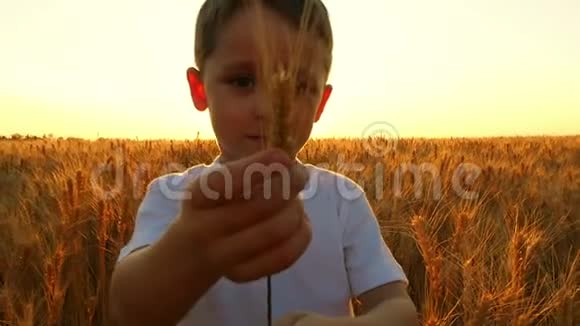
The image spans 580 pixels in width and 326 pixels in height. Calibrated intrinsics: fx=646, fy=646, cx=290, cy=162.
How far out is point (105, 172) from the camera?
296 cm

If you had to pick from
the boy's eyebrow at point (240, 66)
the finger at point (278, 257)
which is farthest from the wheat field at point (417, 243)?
the finger at point (278, 257)

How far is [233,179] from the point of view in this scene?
0.70m

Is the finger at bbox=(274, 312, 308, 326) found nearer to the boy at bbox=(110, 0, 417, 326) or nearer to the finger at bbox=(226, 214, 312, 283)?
the boy at bbox=(110, 0, 417, 326)

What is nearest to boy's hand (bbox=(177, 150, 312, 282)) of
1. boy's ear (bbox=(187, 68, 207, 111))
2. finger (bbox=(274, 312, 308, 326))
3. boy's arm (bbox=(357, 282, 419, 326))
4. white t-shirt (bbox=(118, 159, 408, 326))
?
finger (bbox=(274, 312, 308, 326))

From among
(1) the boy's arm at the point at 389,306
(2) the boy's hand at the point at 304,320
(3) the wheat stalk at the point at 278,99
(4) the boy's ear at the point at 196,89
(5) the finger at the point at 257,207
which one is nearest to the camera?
(3) the wheat stalk at the point at 278,99

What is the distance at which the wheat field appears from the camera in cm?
147

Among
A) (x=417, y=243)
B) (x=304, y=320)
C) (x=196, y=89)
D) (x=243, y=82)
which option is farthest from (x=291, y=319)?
(x=417, y=243)

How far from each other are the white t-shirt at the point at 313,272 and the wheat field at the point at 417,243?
16 centimetres

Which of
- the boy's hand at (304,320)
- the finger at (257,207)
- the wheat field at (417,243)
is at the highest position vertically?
the finger at (257,207)

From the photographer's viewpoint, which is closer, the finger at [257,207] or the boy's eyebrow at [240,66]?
the finger at [257,207]

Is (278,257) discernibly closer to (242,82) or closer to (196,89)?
(242,82)

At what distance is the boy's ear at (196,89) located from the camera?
1.36 meters

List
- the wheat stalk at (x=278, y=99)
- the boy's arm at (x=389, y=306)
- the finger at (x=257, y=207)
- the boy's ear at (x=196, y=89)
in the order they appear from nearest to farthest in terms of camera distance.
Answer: the wheat stalk at (x=278, y=99) < the finger at (x=257, y=207) < the boy's arm at (x=389, y=306) < the boy's ear at (x=196, y=89)

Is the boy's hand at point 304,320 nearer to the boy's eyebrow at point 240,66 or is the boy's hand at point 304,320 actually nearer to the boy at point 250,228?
the boy at point 250,228
